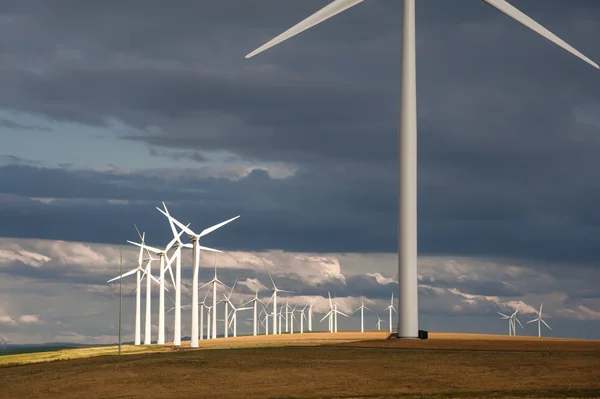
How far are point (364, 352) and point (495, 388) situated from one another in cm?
2350

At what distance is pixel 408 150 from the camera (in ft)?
235

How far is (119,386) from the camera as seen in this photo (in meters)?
64.1

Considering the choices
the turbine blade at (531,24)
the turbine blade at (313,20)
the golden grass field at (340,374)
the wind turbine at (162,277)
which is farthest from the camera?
the wind turbine at (162,277)

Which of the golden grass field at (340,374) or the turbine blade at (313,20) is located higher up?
the turbine blade at (313,20)

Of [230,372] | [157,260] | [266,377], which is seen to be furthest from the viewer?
[157,260]

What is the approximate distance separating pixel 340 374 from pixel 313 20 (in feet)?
82.4

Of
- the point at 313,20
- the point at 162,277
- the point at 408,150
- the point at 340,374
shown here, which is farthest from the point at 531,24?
the point at 162,277

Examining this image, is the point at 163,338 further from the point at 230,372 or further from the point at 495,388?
the point at 495,388

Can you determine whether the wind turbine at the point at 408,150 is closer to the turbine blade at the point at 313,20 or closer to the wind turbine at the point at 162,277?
the turbine blade at the point at 313,20

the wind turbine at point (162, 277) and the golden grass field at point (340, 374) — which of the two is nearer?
the golden grass field at point (340, 374)

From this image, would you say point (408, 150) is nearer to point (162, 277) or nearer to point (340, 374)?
point (340, 374)

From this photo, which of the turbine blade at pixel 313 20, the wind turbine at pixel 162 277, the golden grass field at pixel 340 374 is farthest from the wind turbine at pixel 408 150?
the wind turbine at pixel 162 277

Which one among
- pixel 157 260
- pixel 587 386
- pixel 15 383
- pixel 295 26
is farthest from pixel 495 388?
pixel 157 260

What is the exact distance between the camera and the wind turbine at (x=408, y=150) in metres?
71.2
